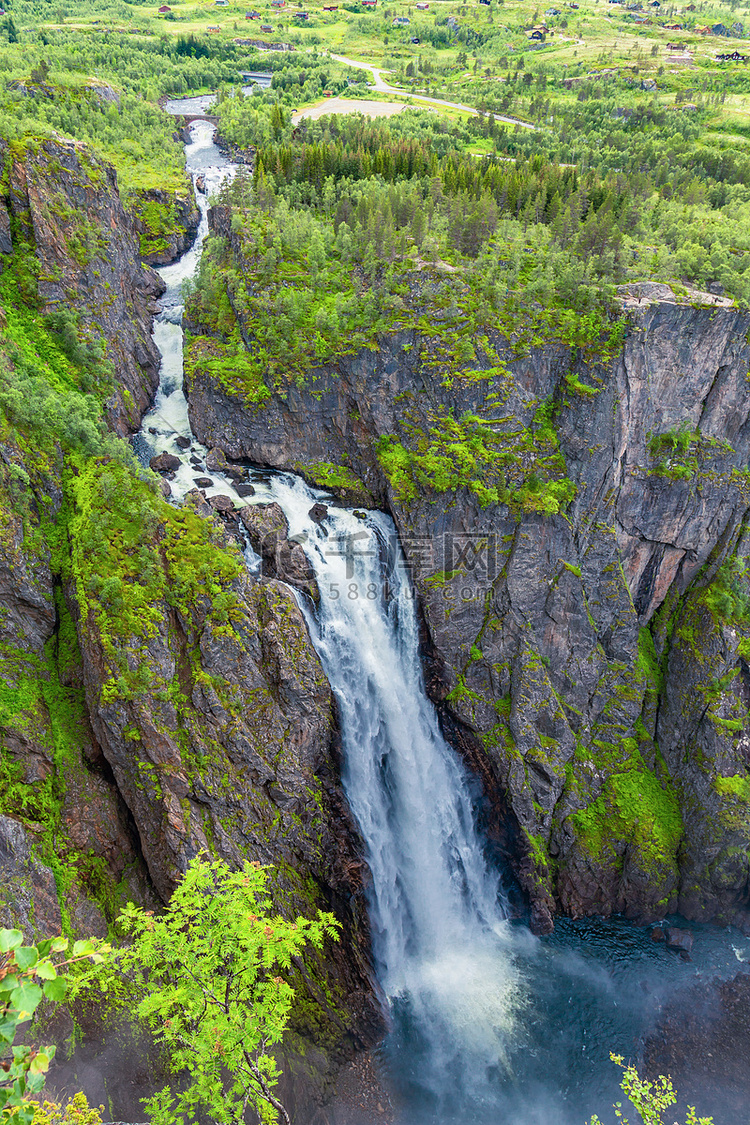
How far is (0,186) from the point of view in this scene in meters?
38.2

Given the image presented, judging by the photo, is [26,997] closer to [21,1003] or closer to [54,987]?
[21,1003]

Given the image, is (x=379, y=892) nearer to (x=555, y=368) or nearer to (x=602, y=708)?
(x=602, y=708)

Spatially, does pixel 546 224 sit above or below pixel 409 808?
above

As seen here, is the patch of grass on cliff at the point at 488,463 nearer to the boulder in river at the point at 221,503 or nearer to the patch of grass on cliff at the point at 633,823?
the boulder in river at the point at 221,503

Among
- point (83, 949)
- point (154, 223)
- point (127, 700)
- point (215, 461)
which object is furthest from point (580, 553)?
point (154, 223)

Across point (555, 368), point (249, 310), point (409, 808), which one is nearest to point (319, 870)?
point (409, 808)

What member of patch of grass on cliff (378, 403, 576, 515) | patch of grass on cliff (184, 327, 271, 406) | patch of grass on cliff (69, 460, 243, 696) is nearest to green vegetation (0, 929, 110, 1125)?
patch of grass on cliff (69, 460, 243, 696)

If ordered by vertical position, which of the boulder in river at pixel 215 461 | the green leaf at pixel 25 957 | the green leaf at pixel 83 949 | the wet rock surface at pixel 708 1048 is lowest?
the wet rock surface at pixel 708 1048

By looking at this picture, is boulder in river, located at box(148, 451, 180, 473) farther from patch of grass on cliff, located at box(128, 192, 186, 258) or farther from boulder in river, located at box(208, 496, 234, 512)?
patch of grass on cliff, located at box(128, 192, 186, 258)

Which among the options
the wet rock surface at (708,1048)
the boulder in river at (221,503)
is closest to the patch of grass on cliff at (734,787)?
the wet rock surface at (708,1048)

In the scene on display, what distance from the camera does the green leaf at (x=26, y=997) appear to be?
5.70 meters

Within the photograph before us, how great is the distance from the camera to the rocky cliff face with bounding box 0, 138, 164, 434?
127 feet

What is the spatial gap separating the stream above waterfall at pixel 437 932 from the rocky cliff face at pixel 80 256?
4.32 meters

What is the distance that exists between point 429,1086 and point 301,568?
2910 centimetres
